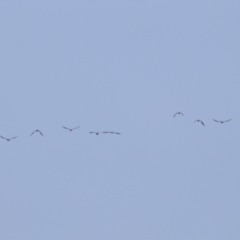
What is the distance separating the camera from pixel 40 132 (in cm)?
524

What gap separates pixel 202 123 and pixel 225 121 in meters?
0.19

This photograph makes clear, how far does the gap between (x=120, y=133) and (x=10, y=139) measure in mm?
903

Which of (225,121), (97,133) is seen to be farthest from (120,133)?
(225,121)

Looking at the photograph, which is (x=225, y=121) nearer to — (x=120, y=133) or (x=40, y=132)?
(x=120, y=133)

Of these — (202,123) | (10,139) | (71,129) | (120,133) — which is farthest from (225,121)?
(10,139)

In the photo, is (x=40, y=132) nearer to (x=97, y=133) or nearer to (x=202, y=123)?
(x=97, y=133)

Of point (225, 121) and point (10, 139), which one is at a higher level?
point (225, 121)

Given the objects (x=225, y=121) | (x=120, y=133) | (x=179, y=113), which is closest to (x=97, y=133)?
(x=120, y=133)

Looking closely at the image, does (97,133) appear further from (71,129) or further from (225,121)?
(225,121)

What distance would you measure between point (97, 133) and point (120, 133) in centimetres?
→ 19

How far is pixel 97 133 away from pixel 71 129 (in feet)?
0.71

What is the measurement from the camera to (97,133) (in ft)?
17.3

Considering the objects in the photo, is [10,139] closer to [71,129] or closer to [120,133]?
[71,129]

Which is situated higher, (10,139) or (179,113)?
(179,113)
